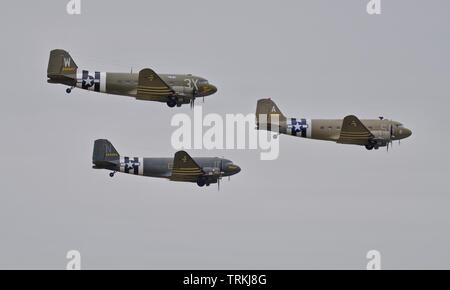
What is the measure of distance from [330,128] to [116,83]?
1690cm

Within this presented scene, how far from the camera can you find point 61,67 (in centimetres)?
13088

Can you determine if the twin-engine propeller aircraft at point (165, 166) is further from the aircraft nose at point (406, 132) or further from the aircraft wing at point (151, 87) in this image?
the aircraft nose at point (406, 132)

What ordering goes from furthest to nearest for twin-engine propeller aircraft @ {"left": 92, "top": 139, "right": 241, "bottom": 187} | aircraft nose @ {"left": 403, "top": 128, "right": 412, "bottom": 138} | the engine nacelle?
aircraft nose @ {"left": 403, "top": 128, "right": 412, "bottom": 138}, the engine nacelle, twin-engine propeller aircraft @ {"left": 92, "top": 139, "right": 241, "bottom": 187}

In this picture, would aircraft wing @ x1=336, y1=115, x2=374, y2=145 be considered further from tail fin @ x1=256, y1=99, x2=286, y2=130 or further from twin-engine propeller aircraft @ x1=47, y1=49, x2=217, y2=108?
twin-engine propeller aircraft @ x1=47, y1=49, x2=217, y2=108

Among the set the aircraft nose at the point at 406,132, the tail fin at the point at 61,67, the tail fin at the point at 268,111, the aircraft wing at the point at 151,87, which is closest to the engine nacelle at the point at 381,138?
the aircraft nose at the point at 406,132

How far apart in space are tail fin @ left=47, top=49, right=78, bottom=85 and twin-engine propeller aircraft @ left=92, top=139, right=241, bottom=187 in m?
5.93

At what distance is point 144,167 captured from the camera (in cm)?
13512

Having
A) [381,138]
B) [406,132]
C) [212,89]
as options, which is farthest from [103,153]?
[406,132]

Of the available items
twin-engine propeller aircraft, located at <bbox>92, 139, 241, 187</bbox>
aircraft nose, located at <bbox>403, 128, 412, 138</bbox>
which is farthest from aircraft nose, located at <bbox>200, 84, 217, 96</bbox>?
aircraft nose, located at <bbox>403, 128, 412, 138</bbox>

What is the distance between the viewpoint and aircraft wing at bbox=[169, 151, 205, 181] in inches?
5143

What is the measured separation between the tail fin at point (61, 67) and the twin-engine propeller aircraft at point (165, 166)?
5.93m

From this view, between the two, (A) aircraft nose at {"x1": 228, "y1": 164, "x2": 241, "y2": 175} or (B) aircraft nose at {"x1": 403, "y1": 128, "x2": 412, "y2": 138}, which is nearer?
(B) aircraft nose at {"x1": 403, "y1": 128, "x2": 412, "y2": 138}
